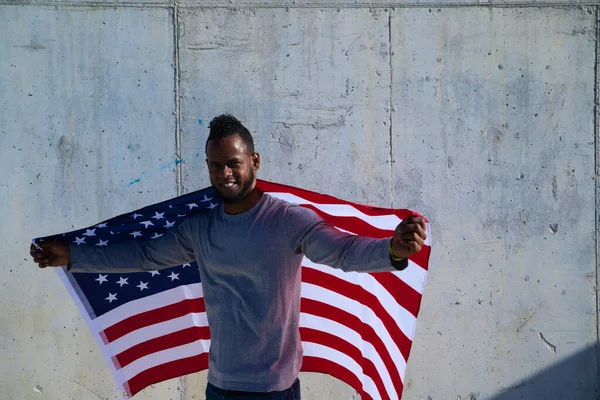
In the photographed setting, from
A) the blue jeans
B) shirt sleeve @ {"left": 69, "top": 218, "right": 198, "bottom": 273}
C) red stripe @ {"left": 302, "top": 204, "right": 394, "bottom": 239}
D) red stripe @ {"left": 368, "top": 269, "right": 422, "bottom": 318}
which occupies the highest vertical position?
red stripe @ {"left": 302, "top": 204, "right": 394, "bottom": 239}

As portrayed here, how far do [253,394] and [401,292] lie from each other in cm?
91

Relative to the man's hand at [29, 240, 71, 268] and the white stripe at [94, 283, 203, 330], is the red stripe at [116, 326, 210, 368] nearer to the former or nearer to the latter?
the white stripe at [94, 283, 203, 330]

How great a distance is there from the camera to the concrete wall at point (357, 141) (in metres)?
4.70

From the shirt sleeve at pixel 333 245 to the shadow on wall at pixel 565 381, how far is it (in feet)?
8.66

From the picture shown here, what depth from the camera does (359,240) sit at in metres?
2.71

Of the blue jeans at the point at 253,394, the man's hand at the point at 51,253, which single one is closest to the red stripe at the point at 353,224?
the blue jeans at the point at 253,394

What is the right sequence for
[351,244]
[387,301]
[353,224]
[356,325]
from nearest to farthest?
[351,244], [353,224], [387,301], [356,325]

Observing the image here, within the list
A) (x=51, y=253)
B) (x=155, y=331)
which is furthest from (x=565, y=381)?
(x=51, y=253)

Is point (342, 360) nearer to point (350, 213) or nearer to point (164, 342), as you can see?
point (350, 213)

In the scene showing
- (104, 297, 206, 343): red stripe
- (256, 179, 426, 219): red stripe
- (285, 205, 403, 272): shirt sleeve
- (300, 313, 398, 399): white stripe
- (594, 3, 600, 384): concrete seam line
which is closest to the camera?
(285, 205, 403, 272): shirt sleeve

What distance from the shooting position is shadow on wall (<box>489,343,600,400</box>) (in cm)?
493

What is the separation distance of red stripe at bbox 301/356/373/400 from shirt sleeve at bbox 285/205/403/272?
37.6 inches

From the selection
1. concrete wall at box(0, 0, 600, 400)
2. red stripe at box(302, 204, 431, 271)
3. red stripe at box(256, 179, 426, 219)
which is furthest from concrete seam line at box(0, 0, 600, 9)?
red stripe at box(302, 204, 431, 271)

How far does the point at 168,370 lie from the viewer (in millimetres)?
3771
